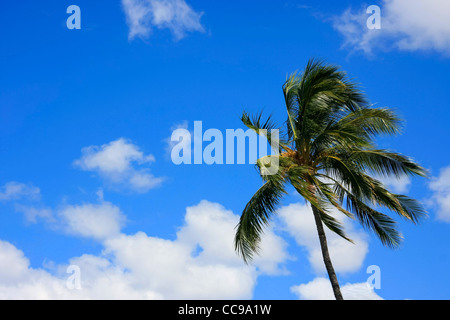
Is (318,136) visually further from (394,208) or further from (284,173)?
(394,208)

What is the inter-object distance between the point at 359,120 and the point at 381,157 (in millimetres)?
1425

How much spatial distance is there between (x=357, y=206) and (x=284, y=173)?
297cm

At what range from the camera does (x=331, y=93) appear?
54.4ft

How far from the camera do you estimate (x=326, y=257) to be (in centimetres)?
1582

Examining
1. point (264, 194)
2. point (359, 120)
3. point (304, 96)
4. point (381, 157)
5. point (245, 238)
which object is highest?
point (304, 96)

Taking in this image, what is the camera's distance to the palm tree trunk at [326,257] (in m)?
15.3

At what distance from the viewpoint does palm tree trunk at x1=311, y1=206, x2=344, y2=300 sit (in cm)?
1530

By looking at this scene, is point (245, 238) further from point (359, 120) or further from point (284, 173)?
point (359, 120)
